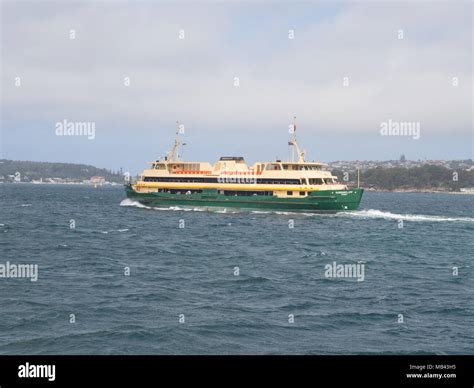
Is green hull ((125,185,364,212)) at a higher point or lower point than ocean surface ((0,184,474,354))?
higher

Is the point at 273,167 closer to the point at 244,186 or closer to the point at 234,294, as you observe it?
the point at 244,186

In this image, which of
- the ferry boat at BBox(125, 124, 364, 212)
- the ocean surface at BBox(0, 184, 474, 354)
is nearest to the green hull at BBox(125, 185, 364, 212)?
the ferry boat at BBox(125, 124, 364, 212)

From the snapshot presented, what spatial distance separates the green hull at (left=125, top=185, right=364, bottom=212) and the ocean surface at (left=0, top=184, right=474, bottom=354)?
48.1 feet

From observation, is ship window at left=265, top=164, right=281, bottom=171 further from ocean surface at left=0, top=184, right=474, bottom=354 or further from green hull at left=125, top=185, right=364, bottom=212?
ocean surface at left=0, top=184, right=474, bottom=354

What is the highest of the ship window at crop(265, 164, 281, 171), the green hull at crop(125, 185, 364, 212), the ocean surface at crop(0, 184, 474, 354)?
the ship window at crop(265, 164, 281, 171)

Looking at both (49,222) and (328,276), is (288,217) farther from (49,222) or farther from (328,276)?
(328,276)

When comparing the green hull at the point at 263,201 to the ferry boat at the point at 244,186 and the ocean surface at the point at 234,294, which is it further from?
the ocean surface at the point at 234,294

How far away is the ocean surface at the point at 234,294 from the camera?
60.1 ft

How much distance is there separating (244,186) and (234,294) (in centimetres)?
4645

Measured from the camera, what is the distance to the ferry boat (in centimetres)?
6638

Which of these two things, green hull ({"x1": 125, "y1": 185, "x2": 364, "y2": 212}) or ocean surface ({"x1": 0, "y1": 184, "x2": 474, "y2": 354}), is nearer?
ocean surface ({"x1": 0, "y1": 184, "x2": 474, "y2": 354})

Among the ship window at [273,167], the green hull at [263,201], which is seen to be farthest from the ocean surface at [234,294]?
the ship window at [273,167]

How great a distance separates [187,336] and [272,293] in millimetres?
7513
